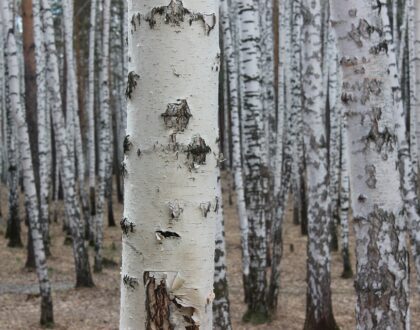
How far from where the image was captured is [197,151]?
4.61 ft

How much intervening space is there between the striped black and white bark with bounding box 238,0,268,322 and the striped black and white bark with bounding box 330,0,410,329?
3.88m

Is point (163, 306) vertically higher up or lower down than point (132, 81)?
lower down

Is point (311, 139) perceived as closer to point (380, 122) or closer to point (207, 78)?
point (380, 122)

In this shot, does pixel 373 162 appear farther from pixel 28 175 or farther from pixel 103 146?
pixel 103 146

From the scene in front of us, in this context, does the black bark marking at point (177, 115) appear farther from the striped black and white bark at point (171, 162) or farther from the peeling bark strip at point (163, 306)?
the peeling bark strip at point (163, 306)

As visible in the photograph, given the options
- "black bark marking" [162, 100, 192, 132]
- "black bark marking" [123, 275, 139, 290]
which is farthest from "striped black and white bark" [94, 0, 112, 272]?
"black bark marking" [162, 100, 192, 132]

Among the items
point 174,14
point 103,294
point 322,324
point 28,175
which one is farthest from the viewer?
point 103,294

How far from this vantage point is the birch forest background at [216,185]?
140 cm

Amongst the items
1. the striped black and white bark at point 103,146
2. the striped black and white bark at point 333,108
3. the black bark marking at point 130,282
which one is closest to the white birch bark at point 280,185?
the striped black and white bark at point 333,108

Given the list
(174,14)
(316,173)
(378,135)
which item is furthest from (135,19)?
(316,173)

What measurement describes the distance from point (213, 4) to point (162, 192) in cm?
46

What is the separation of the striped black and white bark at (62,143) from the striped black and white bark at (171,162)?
7875 mm

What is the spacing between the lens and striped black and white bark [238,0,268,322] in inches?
276

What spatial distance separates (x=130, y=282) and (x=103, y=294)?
8679 millimetres
